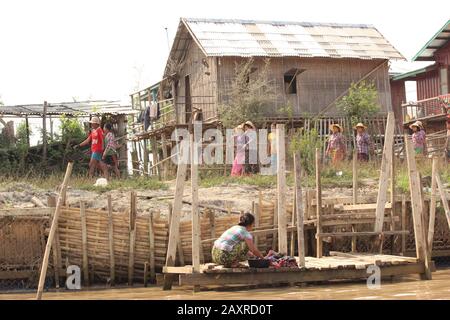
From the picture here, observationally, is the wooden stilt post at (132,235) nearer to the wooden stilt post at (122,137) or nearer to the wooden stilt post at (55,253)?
the wooden stilt post at (55,253)

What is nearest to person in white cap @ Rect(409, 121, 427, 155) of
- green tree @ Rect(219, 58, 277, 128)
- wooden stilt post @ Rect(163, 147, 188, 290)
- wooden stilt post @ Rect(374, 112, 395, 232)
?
green tree @ Rect(219, 58, 277, 128)

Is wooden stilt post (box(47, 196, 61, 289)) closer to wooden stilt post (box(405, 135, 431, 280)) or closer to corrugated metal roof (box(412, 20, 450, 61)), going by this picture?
wooden stilt post (box(405, 135, 431, 280))

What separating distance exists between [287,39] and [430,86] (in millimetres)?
7325

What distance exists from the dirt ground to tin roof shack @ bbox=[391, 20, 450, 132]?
11.3 m

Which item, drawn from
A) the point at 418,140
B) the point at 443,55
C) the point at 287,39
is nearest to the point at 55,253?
the point at 418,140

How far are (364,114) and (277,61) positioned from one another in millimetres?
2984

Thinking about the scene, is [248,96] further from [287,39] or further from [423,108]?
[423,108]

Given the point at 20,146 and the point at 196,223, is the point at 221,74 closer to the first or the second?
the point at 20,146
